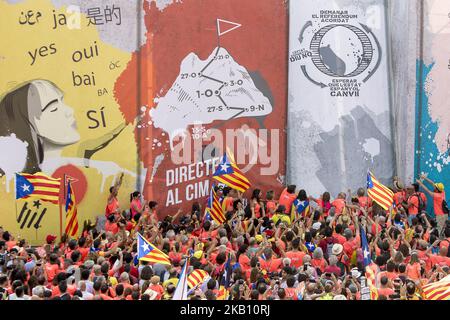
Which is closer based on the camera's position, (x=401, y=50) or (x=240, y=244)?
(x=240, y=244)

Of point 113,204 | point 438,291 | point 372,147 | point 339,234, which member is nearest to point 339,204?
point 339,234

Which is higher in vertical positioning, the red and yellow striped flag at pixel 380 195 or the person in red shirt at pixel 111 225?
the red and yellow striped flag at pixel 380 195

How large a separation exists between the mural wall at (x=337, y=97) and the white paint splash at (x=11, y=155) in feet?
21.1

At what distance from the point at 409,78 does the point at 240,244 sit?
29.3 feet

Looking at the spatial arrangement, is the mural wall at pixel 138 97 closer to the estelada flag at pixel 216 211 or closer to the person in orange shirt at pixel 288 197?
the person in orange shirt at pixel 288 197

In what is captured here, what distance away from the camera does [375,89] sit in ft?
96.1

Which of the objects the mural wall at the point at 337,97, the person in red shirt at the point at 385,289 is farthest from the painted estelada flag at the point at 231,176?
the person in red shirt at the point at 385,289

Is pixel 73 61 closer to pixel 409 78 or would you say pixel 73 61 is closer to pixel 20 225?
pixel 20 225

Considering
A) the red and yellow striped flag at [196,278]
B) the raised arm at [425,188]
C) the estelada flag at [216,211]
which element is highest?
the raised arm at [425,188]

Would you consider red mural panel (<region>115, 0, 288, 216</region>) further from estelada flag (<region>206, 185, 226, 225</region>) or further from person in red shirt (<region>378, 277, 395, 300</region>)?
person in red shirt (<region>378, 277, 395, 300</region>)

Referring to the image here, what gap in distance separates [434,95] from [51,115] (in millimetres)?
9009

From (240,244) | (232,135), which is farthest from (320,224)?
(232,135)

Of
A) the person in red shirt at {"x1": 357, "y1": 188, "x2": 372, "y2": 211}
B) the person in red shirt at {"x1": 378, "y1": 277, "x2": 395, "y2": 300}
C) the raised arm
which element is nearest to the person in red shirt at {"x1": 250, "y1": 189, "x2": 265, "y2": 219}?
the person in red shirt at {"x1": 357, "y1": 188, "x2": 372, "y2": 211}

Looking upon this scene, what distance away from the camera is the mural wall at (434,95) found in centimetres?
2842
